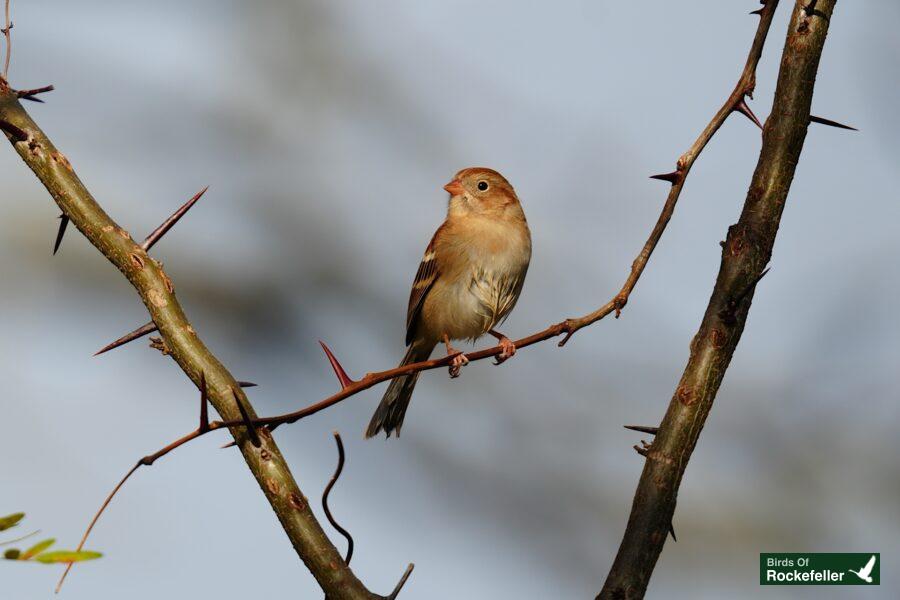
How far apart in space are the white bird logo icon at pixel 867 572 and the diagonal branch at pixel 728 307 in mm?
3832

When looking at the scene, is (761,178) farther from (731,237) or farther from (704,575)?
(704,575)

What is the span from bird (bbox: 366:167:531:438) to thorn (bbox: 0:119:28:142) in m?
3.62

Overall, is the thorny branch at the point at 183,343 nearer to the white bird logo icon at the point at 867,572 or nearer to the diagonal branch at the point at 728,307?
the diagonal branch at the point at 728,307

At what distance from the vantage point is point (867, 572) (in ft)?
19.8

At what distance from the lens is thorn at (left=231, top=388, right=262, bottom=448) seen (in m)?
2.32

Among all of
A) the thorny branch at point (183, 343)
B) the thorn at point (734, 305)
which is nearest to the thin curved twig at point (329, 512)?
the thorny branch at point (183, 343)

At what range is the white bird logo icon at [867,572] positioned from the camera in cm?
590

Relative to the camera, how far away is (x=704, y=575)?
10.3 m

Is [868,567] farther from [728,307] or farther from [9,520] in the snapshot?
[9,520]

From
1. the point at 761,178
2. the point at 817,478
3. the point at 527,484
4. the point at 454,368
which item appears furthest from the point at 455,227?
the point at 817,478

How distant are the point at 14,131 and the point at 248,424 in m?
1.00

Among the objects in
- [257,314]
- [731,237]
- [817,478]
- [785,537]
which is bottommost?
[731,237]

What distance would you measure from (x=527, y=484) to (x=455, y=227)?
522cm

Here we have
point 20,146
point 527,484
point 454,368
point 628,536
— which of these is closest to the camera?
point 628,536
